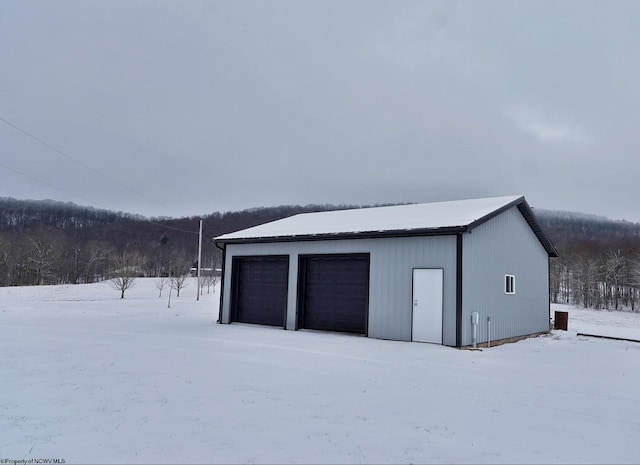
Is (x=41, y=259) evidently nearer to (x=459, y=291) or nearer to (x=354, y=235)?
(x=354, y=235)

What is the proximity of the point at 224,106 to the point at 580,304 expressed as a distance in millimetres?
44289

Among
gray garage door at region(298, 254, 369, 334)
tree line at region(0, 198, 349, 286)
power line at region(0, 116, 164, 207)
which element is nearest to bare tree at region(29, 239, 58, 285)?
tree line at region(0, 198, 349, 286)

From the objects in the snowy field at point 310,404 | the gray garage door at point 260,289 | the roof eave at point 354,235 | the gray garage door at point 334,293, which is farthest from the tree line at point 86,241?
the snowy field at point 310,404

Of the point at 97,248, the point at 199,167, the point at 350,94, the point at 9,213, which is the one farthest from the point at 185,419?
the point at 9,213

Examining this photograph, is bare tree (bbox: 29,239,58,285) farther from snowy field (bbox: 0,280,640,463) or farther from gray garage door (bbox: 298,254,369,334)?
snowy field (bbox: 0,280,640,463)

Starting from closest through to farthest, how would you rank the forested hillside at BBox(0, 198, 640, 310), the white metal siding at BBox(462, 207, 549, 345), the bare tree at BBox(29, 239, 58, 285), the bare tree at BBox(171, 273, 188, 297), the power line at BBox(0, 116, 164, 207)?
the white metal siding at BBox(462, 207, 549, 345)
the power line at BBox(0, 116, 164, 207)
the bare tree at BBox(171, 273, 188, 297)
the forested hillside at BBox(0, 198, 640, 310)
the bare tree at BBox(29, 239, 58, 285)

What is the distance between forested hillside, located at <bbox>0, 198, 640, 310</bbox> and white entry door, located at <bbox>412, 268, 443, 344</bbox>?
29.8 metres

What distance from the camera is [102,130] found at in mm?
23219

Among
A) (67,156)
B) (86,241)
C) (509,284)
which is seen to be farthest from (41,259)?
(509,284)

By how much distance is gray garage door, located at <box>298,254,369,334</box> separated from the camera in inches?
514

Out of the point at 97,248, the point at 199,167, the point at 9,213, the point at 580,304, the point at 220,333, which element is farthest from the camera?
the point at 9,213

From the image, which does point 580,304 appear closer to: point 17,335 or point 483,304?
point 483,304

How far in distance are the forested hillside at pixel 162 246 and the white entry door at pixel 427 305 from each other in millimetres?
29768

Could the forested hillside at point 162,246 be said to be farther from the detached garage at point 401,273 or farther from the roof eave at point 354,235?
the detached garage at point 401,273
